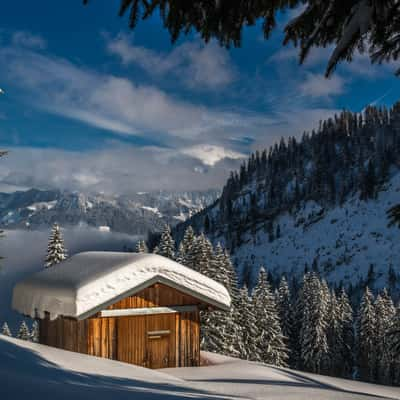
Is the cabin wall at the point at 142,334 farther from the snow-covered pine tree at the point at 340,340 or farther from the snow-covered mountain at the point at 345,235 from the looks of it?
the snow-covered mountain at the point at 345,235

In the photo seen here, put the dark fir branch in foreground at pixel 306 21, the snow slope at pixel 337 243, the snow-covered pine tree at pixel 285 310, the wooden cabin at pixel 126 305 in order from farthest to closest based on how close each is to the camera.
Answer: the snow slope at pixel 337 243 < the snow-covered pine tree at pixel 285 310 < the wooden cabin at pixel 126 305 < the dark fir branch in foreground at pixel 306 21

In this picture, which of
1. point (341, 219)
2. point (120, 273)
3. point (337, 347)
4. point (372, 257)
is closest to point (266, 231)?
point (341, 219)

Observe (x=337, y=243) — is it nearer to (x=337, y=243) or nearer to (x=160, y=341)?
(x=337, y=243)

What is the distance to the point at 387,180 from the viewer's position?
586 feet

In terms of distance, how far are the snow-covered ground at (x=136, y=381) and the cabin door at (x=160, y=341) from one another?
0.98 meters

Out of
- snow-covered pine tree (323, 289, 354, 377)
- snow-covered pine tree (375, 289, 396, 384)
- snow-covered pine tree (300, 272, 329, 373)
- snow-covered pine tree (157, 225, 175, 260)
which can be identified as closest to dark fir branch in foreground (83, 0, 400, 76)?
snow-covered pine tree (157, 225, 175, 260)

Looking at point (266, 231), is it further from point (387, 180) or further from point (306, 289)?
point (306, 289)

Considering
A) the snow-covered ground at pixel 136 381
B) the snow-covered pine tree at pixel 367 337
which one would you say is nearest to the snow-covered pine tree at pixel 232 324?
the snow-covered ground at pixel 136 381

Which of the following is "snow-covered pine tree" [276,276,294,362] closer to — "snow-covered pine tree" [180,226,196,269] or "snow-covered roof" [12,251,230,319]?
"snow-covered pine tree" [180,226,196,269]

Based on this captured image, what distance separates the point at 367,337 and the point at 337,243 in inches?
4458

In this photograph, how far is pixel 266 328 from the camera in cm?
4194

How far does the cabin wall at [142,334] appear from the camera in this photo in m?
13.1

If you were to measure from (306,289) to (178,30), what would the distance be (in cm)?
5883

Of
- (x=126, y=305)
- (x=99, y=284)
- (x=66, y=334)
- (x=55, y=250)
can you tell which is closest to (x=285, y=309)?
(x=55, y=250)
